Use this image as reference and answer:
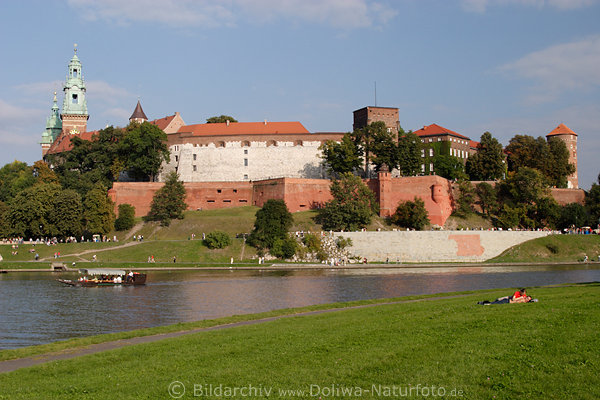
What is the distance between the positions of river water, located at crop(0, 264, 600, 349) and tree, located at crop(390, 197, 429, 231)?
8828 mm

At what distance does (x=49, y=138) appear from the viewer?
3524 inches

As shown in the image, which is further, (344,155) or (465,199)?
(344,155)

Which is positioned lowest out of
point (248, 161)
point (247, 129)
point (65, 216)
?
point (65, 216)

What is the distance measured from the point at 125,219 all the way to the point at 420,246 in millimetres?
26780

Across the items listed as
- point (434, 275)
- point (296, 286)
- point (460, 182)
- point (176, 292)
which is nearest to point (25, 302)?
point (176, 292)

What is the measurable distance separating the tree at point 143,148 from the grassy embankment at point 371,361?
51893 millimetres

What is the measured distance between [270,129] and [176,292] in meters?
43.2

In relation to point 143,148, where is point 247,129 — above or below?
above

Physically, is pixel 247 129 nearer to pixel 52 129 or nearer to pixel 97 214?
pixel 97 214

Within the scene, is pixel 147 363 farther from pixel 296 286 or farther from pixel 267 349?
pixel 296 286

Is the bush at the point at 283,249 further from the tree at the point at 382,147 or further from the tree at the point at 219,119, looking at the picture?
the tree at the point at 219,119

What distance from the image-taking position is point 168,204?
56.0 m

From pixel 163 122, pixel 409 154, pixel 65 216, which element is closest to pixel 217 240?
pixel 65 216

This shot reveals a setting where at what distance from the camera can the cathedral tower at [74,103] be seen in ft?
283
